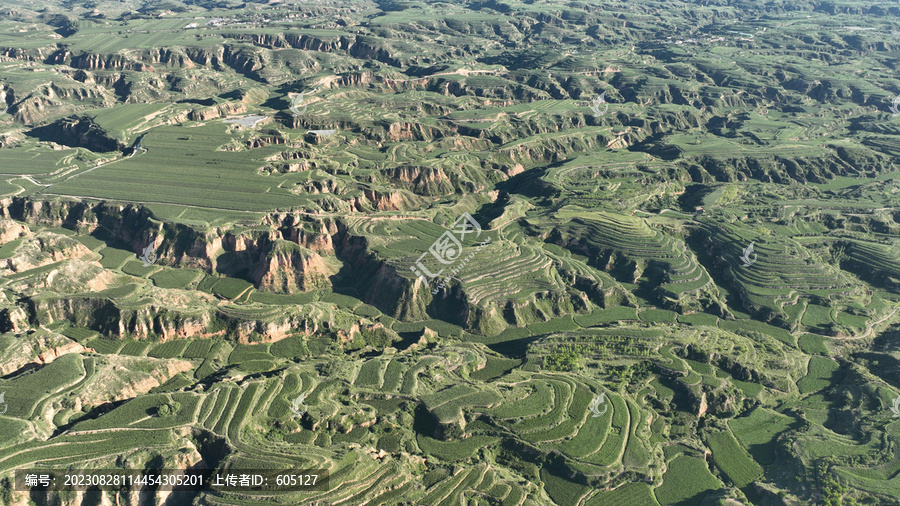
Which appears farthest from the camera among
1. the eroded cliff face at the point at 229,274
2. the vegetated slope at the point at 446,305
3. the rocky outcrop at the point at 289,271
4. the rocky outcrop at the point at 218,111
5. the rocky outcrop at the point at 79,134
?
the rocky outcrop at the point at 218,111

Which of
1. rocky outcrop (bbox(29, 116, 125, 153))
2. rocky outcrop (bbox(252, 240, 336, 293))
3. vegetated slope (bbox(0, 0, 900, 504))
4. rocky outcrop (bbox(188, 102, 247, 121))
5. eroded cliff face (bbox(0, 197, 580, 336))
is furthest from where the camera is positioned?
rocky outcrop (bbox(188, 102, 247, 121))

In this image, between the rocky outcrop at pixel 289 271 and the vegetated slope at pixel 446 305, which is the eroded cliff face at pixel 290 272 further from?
the vegetated slope at pixel 446 305

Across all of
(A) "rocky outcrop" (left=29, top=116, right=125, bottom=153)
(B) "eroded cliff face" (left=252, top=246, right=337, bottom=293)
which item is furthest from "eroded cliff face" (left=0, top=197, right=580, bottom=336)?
(A) "rocky outcrop" (left=29, top=116, right=125, bottom=153)

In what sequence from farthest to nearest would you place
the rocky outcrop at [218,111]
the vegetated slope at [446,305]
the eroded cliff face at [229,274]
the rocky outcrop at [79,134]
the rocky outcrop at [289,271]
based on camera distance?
the rocky outcrop at [218,111], the rocky outcrop at [79,134], the rocky outcrop at [289,271], the eroded cliff face at [229,274], the vegetated slope at [446,305]

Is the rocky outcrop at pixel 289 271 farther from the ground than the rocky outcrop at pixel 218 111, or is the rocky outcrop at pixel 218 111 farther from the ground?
the rocky outcrop at pixel 218 111

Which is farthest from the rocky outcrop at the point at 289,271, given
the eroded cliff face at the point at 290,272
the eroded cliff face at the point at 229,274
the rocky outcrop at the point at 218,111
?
the rocky outcrop at the point at 218,111

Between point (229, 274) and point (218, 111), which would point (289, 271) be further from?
point (218, 111)

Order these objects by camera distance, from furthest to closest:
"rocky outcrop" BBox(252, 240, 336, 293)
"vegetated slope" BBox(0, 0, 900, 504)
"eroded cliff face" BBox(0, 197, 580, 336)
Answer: "rocky outcrop" BBox(252, 240, 336, 293) < "eroded cliff face" BBox(0, 197, 580, 336) < "vegetated slope" BBox(0, 0, 900, 504)

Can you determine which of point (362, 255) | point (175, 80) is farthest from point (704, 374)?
point (175, 80)

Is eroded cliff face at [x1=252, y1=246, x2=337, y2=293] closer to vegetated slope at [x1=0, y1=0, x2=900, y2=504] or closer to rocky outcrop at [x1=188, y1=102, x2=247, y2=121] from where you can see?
vegetated slope at [x1=0, y1=0, x2=900, y2=504]

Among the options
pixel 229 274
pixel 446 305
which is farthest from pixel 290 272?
pixel 446 305

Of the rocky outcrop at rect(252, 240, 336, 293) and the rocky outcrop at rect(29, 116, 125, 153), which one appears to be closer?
the rocky outcrop at rect(252, 240, 336, 293)
